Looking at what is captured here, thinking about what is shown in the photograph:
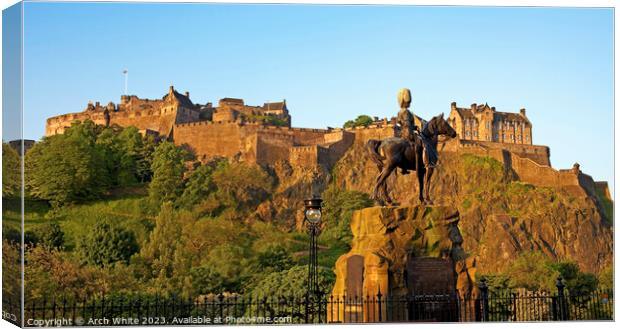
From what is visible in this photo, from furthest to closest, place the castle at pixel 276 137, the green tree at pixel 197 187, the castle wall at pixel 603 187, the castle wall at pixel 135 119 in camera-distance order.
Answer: the castle wall at pixel 135 119 < the castle wall at pixel 603 187 < the castle at pixel 276 137 < the green tree at pixel 197 187

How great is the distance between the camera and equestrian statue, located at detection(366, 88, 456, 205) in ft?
62.5

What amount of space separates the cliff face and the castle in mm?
1312

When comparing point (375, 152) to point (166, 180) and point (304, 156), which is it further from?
point (304, 156)

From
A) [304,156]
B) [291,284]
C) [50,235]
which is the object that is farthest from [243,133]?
[291,284]

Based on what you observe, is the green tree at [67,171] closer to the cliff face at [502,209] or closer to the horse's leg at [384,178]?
the cliff face at [502,209]

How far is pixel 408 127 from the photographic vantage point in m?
19.1

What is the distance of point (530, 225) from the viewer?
82000mm

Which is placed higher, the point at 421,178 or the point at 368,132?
the point at 368,132

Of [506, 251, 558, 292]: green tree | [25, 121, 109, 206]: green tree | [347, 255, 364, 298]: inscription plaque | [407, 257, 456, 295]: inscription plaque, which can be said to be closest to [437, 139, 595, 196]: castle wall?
[506, 251, 558, 292]: green tree

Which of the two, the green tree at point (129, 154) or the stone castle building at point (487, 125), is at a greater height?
the stone castle building at point (487, 125)

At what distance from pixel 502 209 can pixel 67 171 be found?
38500 mm

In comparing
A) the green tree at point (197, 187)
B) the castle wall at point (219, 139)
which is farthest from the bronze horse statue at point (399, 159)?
the castle wall at point (219, 139)

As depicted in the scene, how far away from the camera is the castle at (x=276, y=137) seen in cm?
8825

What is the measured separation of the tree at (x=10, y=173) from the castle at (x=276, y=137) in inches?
2566
